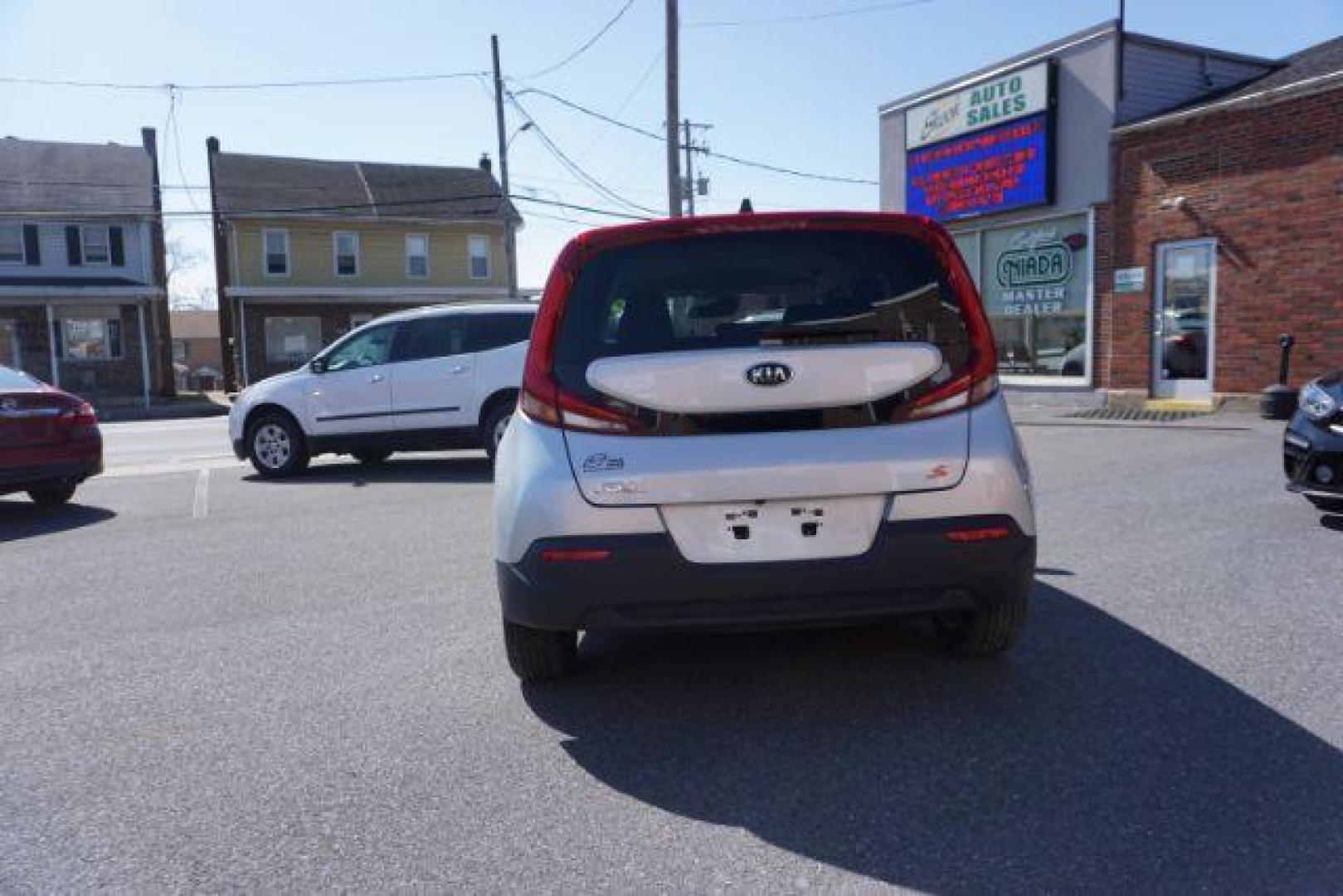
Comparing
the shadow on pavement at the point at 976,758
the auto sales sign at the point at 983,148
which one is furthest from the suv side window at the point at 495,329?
the auto sales sign at the point at 983,148

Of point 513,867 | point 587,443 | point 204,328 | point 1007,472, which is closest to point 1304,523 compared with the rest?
point 1007,472

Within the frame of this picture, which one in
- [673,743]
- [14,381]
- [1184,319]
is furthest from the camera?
[1184,319]

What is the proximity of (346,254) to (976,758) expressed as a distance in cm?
3573

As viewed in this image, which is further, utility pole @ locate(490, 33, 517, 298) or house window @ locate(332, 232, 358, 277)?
house window @ locate(332, 232, 358, 277)

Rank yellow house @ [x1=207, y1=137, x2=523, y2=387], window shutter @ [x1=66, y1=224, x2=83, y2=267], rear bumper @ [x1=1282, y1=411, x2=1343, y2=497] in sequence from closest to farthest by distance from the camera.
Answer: rear bumper @ [x1=1282, y1=411, x2=1343, y2=497], window shutter @ [x1=66, y1=224, x2=83, y2=267], yellow house @ [x1=207, y1=137, x2=523, y2=387]

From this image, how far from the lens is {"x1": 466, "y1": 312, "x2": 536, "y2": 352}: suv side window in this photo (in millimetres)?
10914

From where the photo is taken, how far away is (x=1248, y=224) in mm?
13961

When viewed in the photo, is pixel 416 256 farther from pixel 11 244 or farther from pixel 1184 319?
pixel 1184 319

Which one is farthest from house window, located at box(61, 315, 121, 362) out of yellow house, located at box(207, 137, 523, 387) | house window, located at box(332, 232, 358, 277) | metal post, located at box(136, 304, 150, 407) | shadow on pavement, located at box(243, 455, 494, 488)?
shadow on pavement, located at box(243, 455, 494, 488)

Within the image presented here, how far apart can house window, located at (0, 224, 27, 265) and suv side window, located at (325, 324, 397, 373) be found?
26630 mm

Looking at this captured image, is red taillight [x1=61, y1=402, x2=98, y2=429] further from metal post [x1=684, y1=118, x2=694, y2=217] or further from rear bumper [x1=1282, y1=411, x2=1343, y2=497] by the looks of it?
metal post [x1=684, y1=118, x2=694, y2=217]

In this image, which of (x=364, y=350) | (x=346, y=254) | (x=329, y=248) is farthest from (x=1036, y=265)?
(x=329, y=248)

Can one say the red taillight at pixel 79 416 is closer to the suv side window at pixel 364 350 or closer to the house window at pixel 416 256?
the suv side window at pixel 364 350

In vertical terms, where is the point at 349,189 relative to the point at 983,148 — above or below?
above
